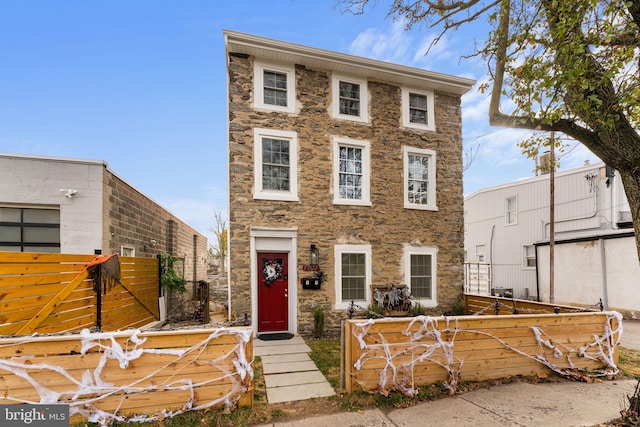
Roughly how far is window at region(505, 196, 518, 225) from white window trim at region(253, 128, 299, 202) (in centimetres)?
1476

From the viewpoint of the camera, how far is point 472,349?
16.2 ft

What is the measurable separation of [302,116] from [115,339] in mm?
7171

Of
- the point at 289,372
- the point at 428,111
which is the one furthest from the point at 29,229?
the point at 428,111

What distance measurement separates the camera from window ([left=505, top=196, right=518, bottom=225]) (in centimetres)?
1764

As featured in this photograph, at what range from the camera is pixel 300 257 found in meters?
8.79

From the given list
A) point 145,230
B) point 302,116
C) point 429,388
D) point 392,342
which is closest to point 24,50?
point 145,230

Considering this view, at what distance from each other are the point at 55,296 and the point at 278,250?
4.81 meters

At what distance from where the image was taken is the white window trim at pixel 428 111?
1020cm

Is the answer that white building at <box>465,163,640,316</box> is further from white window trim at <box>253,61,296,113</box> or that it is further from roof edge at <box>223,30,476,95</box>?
white window trim at <box>253,61,296,113</box>

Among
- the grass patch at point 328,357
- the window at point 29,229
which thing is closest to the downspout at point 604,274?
the grass patch at point 328,357

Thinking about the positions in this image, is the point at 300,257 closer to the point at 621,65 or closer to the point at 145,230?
the point at 145,230

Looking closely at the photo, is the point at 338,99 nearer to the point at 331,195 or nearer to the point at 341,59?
the point at 341,59

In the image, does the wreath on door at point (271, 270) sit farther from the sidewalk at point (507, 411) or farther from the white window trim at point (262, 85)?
the sidewalk at point (507, 411)

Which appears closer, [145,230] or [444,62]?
[444,62]
